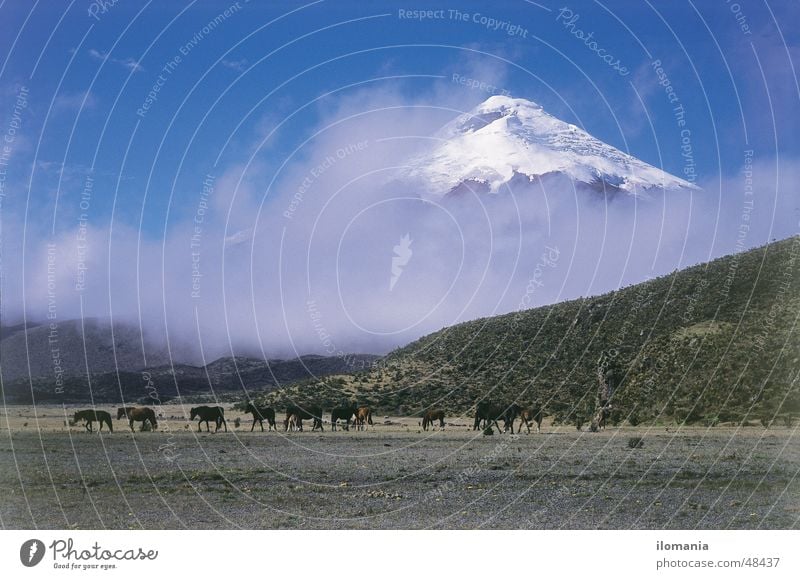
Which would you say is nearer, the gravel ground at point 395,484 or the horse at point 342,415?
the gravel ground at point 395,484

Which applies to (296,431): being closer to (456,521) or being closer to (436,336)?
(456,521)

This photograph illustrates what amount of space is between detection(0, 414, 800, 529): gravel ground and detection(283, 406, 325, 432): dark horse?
23.2ft

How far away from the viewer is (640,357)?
171 feet

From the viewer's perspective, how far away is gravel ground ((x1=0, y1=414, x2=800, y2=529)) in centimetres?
2053

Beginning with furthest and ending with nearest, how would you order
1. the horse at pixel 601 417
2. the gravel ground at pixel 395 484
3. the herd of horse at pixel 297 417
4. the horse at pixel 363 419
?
the horse at pixel 601 417, the horse at pixel 363 419, the herd of horse at pixel 297 417, the gravel ground at pixel 395 484

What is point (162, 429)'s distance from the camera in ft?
134

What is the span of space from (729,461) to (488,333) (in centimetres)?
3920

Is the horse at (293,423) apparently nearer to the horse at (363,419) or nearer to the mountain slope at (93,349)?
the horse at (363,419)

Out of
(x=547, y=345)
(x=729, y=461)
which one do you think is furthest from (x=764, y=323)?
(x=729, y=461)

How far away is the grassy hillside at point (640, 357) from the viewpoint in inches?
1791
